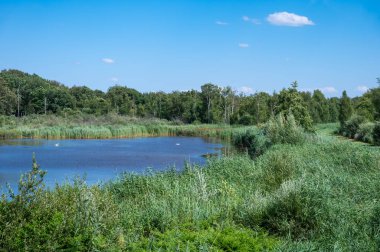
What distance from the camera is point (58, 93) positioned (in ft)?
226

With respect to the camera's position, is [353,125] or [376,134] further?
[353,125]

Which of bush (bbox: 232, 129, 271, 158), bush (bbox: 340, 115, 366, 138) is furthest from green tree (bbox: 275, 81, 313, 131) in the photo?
bush (bbox: 340, 115, 366, 138)

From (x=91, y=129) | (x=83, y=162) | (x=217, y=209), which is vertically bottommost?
(x=83, y=162)

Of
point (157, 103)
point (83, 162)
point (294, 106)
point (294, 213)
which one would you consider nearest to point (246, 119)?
point (157, 103)

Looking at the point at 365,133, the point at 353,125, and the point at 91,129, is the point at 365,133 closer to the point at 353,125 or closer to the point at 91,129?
the point at 353,125

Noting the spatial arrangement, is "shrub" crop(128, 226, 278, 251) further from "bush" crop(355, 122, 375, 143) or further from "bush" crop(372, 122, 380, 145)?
"bush" crop(355, 122, 375, 143)

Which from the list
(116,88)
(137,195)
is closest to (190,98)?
(116,88)

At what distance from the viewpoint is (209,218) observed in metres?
7.75

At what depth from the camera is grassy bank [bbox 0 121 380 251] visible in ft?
19.8

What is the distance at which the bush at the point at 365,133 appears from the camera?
1233 inches

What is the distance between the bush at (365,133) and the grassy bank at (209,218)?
791 inches

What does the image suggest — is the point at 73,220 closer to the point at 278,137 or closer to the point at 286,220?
the point at 286,220

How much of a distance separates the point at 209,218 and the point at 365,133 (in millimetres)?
27914

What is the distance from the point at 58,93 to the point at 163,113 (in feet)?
51.1
